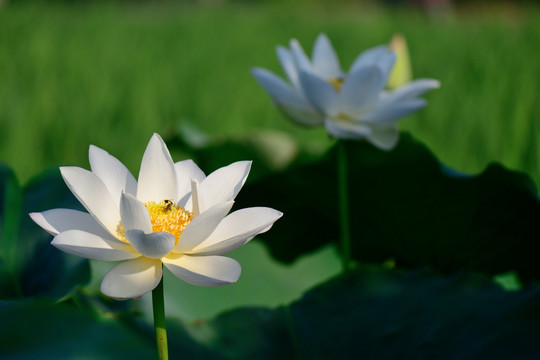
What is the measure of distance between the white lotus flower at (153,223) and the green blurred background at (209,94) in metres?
0.31

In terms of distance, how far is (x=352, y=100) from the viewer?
71 cm

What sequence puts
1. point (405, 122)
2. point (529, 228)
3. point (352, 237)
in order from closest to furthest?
point (529, 228)
point (352, 237)
point (405, 122)

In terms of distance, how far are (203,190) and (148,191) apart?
0.15 ft

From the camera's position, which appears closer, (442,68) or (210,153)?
(210,153)

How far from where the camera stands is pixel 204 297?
0.82m

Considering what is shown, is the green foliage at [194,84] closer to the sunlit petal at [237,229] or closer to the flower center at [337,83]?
the flower center at [337,83]

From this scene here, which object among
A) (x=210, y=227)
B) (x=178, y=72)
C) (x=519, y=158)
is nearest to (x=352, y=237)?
(x=519, y=158)

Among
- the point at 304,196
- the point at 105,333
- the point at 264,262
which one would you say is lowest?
the point at 264,262

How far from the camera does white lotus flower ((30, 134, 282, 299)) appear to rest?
0.37 meters

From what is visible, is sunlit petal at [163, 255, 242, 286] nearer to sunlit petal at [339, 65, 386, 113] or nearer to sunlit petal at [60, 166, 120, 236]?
sunlit petal at [60, 166, 120, 236]

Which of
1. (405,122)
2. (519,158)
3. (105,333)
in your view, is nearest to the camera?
(105,333)

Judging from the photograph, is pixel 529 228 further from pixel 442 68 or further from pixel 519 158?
pixel 442 68

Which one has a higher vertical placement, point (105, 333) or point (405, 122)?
point (105, 333)

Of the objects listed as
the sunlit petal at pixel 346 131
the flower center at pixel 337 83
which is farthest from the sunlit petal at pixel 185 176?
the flower center at pixel 337 83
